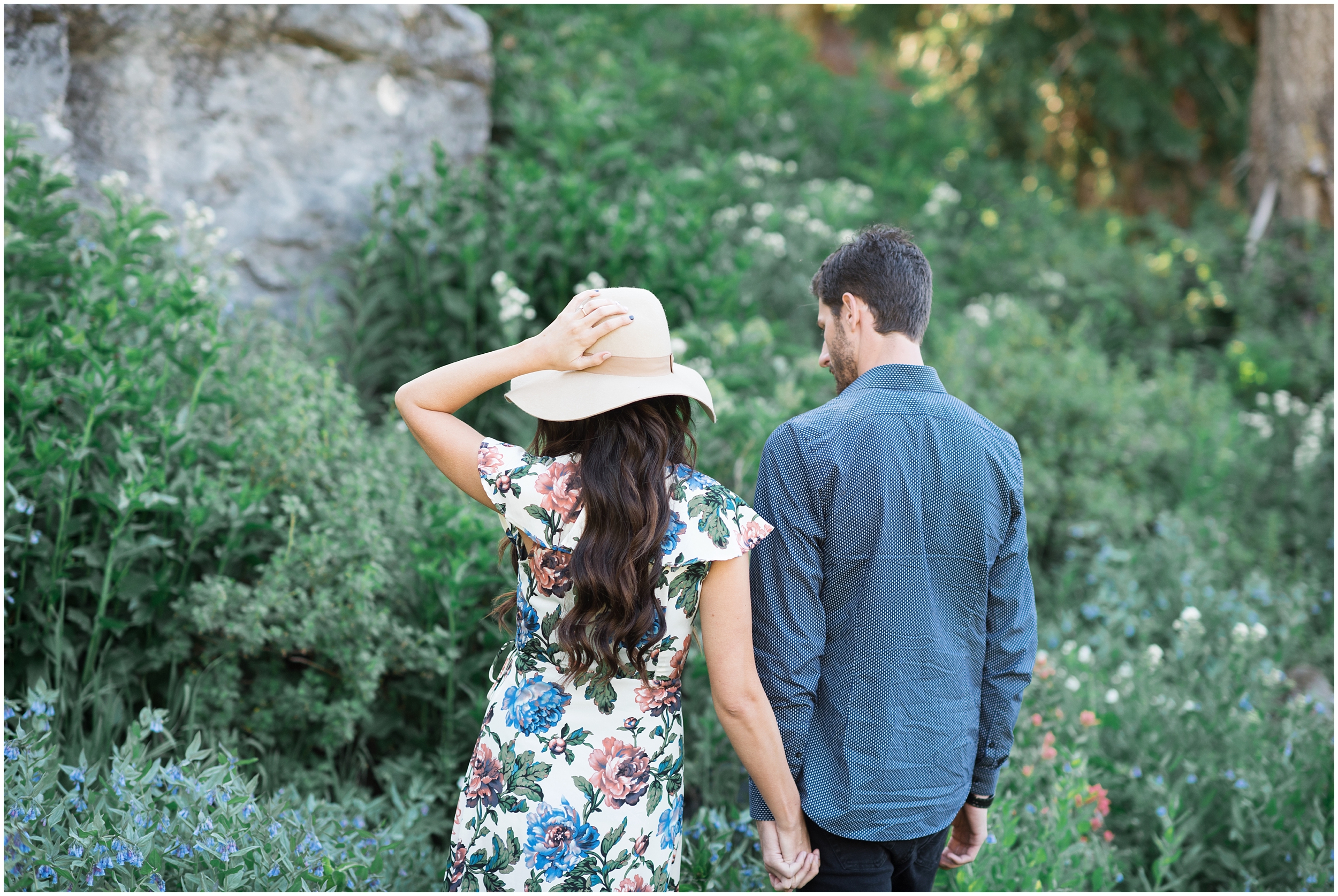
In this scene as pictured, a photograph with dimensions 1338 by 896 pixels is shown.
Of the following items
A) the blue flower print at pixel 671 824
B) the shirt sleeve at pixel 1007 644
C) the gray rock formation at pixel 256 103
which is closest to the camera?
the blue flower print at pixel 671 824

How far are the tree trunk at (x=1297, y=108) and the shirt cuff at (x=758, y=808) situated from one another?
7709 millimetres

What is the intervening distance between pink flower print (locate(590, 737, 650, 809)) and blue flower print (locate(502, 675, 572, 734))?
112 millimetres

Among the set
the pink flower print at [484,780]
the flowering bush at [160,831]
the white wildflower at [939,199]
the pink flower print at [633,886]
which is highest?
the white wildflower at [939,199]

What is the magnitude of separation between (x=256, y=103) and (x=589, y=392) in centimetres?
401

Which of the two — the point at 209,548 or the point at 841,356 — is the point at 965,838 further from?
the point at 209,548

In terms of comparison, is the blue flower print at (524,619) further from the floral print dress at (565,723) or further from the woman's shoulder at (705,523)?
the woman's shoulder at (705,523)

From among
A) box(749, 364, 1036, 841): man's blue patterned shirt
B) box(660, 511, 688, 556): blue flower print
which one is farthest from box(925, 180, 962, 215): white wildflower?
box(660, 511, 688, 556): blue flower print

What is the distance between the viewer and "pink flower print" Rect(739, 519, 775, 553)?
189 cm

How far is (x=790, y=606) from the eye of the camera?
1996 mm

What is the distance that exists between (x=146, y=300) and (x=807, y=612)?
275 cm

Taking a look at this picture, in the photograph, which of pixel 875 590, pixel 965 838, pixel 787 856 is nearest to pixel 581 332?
pixel 875 590

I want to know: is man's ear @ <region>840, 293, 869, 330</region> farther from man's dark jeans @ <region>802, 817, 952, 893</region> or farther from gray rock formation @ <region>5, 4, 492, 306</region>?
gray rock formation @ <region>5, 4, 492, 306</region>

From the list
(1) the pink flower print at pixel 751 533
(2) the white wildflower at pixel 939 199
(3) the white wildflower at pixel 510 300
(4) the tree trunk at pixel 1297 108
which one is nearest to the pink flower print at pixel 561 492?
(1) the pink flower print at pixel 751 533

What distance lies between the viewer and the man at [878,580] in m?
2.00
